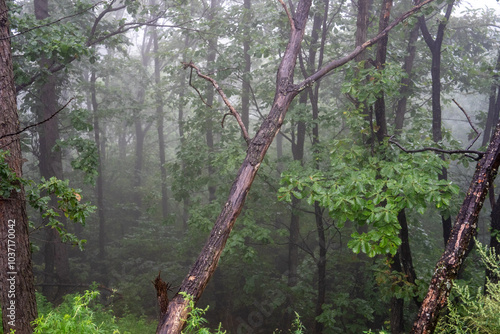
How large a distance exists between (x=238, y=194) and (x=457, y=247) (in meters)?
2.51

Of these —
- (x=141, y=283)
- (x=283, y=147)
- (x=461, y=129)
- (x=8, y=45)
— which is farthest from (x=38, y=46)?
(x=461, y=129)

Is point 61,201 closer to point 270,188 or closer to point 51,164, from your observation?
point 270,188

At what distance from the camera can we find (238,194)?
4.56m

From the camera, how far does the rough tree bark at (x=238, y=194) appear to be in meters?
3.76

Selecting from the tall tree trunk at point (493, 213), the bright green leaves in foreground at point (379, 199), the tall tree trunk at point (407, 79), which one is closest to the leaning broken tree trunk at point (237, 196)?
the bright green leaves in foreground at point (379, 199)

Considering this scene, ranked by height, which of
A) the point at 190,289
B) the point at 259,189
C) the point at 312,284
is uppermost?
the point at 259,189

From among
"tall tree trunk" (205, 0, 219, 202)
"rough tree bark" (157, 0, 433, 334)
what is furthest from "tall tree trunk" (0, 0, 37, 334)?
"tall tree trunk" (205, 0, 219, 202)

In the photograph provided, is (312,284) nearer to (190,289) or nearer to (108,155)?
(190,289)

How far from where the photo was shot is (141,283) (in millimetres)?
12258

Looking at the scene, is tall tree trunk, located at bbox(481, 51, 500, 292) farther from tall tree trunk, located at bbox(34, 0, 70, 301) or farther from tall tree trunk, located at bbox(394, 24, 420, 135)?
tall tree trunk, located at bbox(34, 0, 70, 301)

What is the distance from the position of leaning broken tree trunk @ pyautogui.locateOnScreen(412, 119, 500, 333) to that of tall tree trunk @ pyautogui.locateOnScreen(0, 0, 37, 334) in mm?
4675

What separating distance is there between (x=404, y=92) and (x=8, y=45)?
31.6 ft

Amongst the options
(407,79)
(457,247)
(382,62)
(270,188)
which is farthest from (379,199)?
(407,79)

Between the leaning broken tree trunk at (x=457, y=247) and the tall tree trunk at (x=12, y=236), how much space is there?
4675 mm
